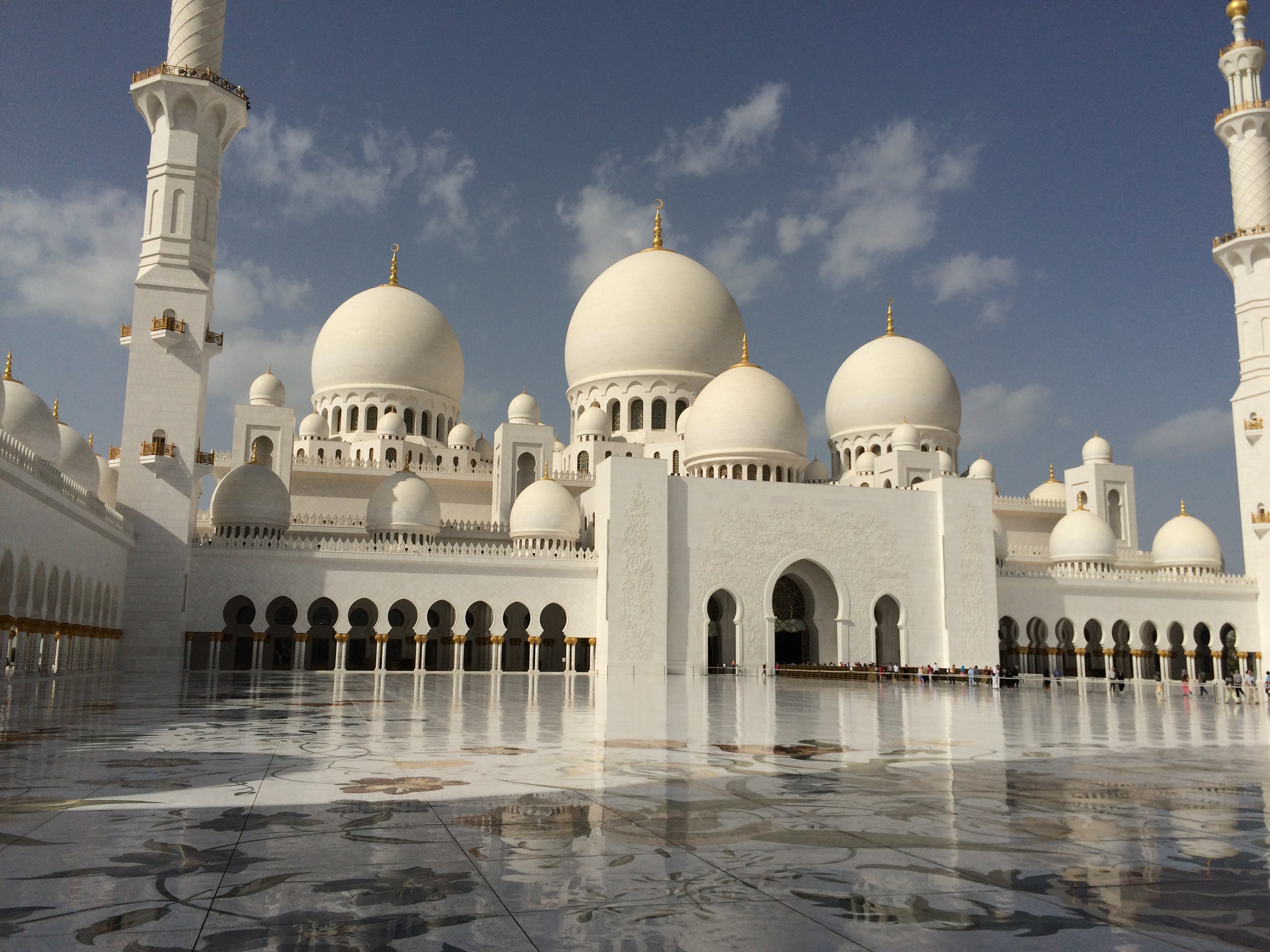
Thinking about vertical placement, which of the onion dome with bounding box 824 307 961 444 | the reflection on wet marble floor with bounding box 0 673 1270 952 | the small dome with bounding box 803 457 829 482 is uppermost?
the onion dome with bounding box 824 307 961 444

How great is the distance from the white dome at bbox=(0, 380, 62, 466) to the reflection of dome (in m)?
13.8

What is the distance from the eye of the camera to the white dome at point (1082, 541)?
1108 inches

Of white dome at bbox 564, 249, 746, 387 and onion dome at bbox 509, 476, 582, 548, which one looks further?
white dome at bbox 564, 249, 746, 387

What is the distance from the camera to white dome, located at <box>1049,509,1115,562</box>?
28141 mm

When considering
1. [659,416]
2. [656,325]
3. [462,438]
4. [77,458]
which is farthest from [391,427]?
[77,458]

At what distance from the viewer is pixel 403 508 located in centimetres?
2358

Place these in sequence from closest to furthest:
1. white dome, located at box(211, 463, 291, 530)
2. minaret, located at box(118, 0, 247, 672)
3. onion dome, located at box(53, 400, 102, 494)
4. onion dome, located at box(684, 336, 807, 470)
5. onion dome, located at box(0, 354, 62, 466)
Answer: onion dome, located at box(0, 354, 62, 466)
minaret, located at box(118, 0, 247, 672)
onion dome, located at box(53, 400, 102, 494)
white dome, located at box(211, 463, 291, 530)
onion dome, located at box(684, 336, 807, 470)

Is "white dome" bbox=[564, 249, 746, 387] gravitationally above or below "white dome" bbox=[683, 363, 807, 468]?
above

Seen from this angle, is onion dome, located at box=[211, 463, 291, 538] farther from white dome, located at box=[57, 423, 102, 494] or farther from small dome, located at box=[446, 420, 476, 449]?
small dome, located at box=[446, 420, 476, 449]

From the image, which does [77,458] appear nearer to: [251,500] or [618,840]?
[251,500]

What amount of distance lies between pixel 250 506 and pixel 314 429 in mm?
6651

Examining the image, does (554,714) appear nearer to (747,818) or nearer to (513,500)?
(747,818)

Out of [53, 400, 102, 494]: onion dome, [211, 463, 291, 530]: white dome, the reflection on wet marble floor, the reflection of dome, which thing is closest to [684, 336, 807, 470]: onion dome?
the reflection of dome

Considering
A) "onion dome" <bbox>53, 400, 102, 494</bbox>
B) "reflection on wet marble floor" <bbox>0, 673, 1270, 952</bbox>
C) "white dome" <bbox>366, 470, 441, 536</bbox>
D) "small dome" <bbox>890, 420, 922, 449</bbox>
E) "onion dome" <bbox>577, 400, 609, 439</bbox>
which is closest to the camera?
"reflection on wet marble floor" <bbox>0, 673, 1270, 952</bbox>
